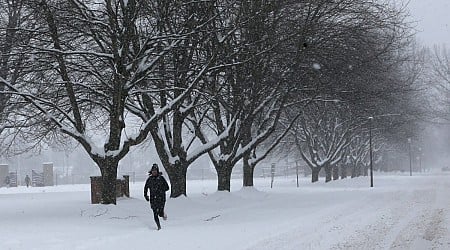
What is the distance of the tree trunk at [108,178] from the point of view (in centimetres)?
1962

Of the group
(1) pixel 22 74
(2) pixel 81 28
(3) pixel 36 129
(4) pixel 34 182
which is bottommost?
(4) pixel 34 182

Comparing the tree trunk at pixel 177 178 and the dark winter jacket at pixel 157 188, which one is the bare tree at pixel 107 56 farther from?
the tree trunk at pixel 177 178

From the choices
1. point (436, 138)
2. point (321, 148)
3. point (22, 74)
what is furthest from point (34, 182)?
point (436, 138)

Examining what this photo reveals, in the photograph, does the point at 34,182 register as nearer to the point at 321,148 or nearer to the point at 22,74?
the point at 321,148

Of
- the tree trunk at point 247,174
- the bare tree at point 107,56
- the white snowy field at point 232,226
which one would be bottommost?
the white snowy field at point 232,226

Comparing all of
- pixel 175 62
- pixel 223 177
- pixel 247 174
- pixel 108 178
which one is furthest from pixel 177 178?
pixel 247 174

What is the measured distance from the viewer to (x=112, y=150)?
19.8 metres

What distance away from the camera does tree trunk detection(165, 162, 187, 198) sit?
975 inches

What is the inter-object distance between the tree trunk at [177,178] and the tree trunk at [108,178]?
16.8ft

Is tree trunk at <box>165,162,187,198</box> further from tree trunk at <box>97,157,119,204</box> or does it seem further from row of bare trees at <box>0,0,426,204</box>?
tree trunk at <box>97,157,119,204</box>

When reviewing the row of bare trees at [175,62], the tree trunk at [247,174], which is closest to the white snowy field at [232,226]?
the row of bare trees at [175,62]

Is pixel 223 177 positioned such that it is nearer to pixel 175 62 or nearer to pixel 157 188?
pixel 175 62

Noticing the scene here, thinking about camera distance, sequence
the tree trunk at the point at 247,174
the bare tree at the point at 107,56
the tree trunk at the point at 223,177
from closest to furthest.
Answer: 1. the bare tree at the point at 107,56
2. the tree trunk at the point at 223,177
3. the tree trunk at the point at 247,174

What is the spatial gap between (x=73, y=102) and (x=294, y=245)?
34.0 feet
